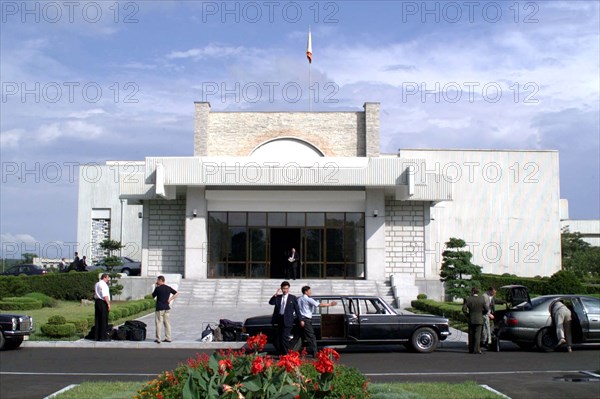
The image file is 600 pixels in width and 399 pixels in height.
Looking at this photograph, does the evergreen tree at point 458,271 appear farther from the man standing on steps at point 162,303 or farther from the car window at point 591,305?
the man standing on steps at point 162,303

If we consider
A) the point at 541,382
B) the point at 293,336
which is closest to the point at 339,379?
the point at 541,382

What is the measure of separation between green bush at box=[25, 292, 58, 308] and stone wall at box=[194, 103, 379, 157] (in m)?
14.2

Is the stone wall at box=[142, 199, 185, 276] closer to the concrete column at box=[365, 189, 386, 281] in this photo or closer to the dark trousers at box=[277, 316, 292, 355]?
the concrete column at box=[365, 189, 386, 281]

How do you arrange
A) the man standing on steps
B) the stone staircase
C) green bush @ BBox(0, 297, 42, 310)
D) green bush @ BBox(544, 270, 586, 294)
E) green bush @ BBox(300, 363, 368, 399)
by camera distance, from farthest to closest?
1. the stone staircase
2. green bush @ BBox(544, 270, 586, 294)
3. green bush @ BBox(0, 297, 42, 310)
4. the man standing on steps
5. green bush @ BBox(300, 363, 368, 399)

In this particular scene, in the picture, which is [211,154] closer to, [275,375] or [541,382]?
[541,382]

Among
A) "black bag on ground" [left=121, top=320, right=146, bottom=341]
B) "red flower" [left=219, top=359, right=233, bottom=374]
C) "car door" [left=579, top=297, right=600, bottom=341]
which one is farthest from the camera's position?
"black bag on ground" [left=121, top=320, right=146, bottom=341]

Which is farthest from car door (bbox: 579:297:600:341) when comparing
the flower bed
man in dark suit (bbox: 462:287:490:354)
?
the flower bed

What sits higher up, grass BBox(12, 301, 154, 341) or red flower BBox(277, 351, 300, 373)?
red flower BBox(277, 351, 300, 373)

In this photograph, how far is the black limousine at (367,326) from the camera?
55.1 ft

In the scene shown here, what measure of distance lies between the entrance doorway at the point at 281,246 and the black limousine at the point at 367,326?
18.8m

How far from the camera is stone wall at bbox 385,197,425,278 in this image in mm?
35344

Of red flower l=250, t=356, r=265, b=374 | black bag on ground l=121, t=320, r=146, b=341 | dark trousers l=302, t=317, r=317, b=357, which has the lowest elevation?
black bag on ground l=121, t=320, r=146, b=341

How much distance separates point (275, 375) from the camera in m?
6.09

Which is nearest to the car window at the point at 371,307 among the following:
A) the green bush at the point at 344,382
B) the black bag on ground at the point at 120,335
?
the black bag on ground at the point at 120,335
